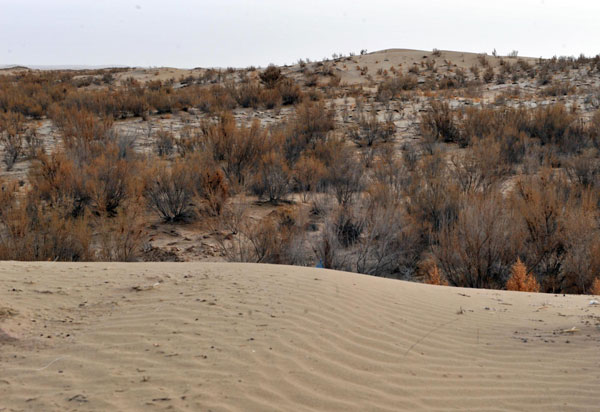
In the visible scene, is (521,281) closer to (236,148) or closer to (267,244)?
(267,244)

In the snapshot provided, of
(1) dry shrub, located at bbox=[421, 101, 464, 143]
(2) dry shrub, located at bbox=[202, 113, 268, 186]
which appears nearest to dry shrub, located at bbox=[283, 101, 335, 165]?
(2) dry shrub, located at bbox=[202, 113, 268, 186]

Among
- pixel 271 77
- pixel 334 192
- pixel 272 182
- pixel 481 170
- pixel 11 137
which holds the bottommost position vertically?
pixel 334 192

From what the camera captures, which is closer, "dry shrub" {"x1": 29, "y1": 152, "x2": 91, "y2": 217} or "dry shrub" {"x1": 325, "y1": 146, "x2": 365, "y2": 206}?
"dry shrub" {"x1": 29, "y1": 152, "x2": 91, "y2": 217}

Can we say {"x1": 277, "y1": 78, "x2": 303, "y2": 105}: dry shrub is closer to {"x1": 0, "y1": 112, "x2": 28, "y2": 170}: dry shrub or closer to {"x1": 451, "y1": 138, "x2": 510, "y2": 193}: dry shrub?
{"x1": 0, "y1": 112, "x2": 28, "y2": 170}: dry shrub

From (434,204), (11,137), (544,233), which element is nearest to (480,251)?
(544,233)

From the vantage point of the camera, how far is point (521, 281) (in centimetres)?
603

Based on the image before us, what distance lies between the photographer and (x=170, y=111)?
20312 millimetres

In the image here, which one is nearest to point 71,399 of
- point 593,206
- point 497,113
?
point 593,206

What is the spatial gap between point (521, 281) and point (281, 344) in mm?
3791

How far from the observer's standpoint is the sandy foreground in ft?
9.75

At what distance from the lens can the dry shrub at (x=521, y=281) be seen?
19.7 feet

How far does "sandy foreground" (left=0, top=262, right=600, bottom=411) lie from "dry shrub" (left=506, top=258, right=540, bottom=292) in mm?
619

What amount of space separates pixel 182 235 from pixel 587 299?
6.20 meters

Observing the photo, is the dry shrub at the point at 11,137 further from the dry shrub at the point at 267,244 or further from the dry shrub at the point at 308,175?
the dry shrub at the point at 267,244
